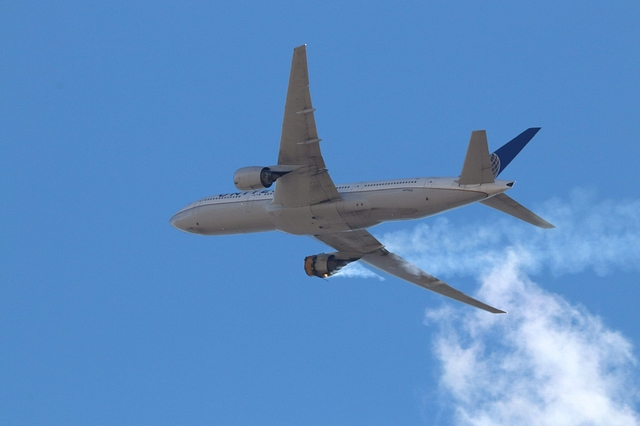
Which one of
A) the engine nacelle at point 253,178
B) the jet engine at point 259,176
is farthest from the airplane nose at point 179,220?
the jet engine at point 259,176

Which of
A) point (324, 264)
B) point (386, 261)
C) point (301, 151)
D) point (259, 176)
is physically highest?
point (301, 151)

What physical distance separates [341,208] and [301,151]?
3.54 meters

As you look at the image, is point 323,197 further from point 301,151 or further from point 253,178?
point 253,178

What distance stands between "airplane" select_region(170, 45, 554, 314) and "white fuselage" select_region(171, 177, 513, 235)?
0.13 feet

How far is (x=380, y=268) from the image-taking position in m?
52.8

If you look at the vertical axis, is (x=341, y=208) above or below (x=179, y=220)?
below

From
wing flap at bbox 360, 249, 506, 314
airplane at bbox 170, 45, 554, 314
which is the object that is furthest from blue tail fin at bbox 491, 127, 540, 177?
wing flap at bbox 360, 249, 506, 314

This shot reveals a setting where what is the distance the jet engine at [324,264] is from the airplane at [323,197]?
0.10 ft

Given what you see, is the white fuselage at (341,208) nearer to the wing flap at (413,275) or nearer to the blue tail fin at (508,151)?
the blue tail fin at (508,151)

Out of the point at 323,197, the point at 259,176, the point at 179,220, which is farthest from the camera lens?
the point at 179,220

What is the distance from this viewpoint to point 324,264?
51.4m

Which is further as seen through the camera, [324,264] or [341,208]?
[324,264]

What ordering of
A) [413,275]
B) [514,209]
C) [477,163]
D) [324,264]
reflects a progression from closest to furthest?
1. [477,163]
2. [514,209]
3. [324,264]
4. [413,275]

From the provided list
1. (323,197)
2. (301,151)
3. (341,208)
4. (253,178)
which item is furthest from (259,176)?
(341,208)
